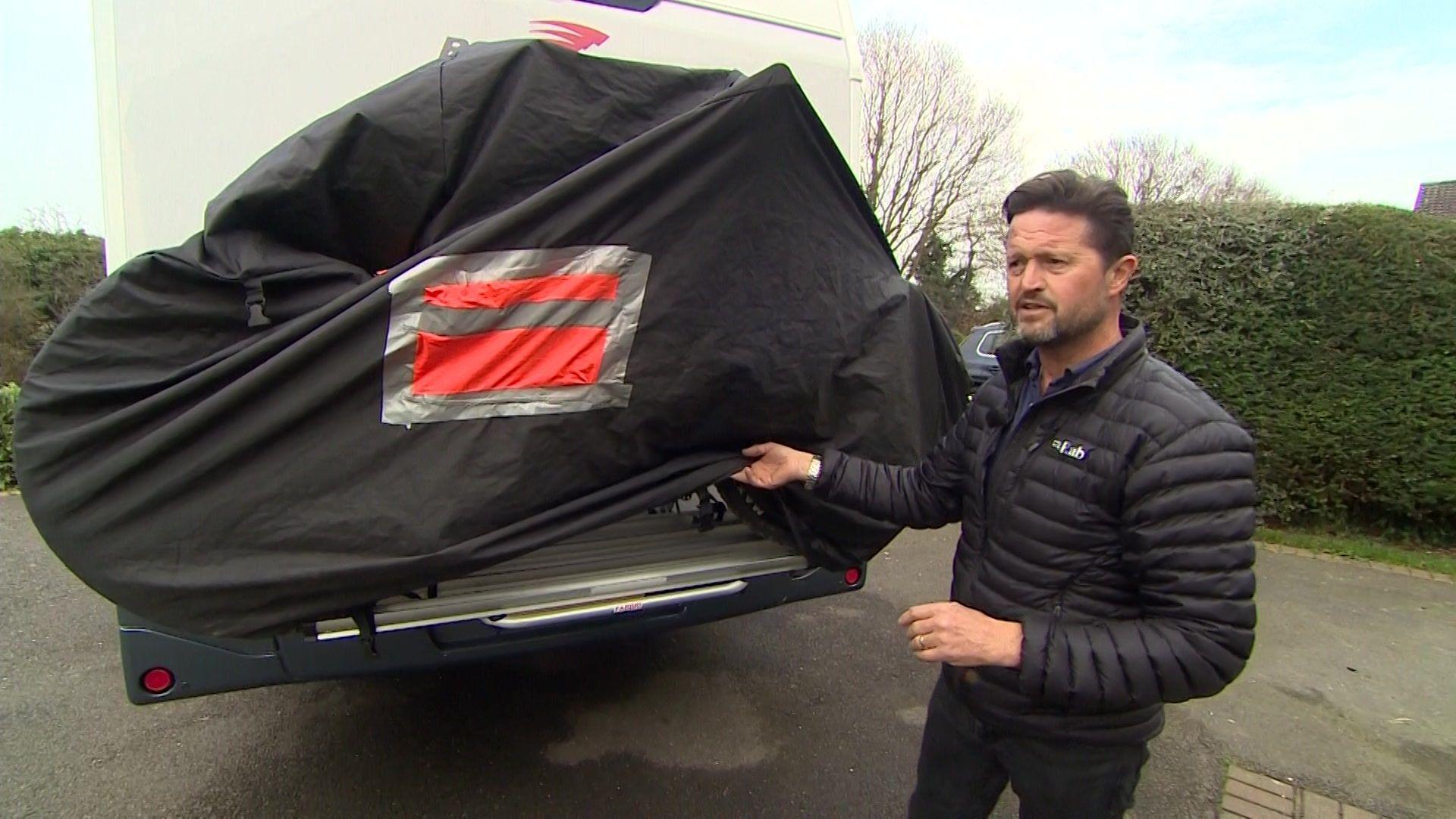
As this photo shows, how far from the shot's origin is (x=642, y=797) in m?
2.76

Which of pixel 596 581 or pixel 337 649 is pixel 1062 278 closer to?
pixel 596 581

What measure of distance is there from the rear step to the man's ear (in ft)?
4.83

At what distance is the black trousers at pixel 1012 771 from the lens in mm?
1658

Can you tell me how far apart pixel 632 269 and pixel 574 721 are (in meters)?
2.19

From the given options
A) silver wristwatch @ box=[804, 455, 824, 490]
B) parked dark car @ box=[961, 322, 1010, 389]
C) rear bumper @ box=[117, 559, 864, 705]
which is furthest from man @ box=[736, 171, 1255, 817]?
parked dark car @ box=[961, 322, 1010, 389]

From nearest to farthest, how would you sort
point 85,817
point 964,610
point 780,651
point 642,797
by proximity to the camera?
point 964,610
point 85,817
point 642,797
point 780,651

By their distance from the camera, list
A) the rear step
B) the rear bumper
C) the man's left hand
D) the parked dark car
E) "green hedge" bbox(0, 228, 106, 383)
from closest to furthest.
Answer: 1. the man's left hand
2. the rear bumper
3. the rear step
4. "green hedge" bbox(0, 228, 106, 383)
5. the parked dark car

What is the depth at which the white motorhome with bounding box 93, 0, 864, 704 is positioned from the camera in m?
2.15

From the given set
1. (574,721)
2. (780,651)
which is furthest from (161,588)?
(780,651)

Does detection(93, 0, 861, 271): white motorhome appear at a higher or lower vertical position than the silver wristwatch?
higher

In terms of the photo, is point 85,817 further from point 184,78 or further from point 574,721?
point 184,78

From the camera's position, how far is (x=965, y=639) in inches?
60.7

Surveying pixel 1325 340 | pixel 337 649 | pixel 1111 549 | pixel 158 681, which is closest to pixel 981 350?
pixel 1325 340

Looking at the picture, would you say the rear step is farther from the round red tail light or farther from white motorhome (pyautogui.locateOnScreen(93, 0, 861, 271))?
white motorhome (pyautogui.locateOnScreen(93, 0, 861, 271))
